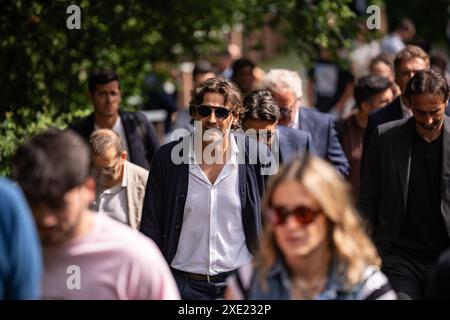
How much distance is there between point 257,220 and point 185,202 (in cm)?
43

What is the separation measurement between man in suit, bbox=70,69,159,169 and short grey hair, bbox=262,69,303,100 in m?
1.02

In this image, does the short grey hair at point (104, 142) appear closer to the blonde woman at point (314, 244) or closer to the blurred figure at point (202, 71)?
the blonde woman at point (314, 244)

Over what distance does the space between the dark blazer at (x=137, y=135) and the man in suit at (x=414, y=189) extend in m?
2.24

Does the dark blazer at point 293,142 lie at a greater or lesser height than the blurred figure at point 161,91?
lesser

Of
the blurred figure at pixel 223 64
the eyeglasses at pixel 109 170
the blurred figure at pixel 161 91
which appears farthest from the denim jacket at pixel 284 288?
the blurred figure at pixel 223 64

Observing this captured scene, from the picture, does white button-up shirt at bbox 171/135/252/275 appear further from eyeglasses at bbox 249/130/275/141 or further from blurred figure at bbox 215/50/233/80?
blurred figure at bbox 215/50/233/80

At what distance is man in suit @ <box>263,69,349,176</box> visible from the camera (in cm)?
848

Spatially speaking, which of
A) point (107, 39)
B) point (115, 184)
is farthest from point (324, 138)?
point (107, 39)

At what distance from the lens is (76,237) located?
417 cm

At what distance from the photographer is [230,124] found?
21.7 feet

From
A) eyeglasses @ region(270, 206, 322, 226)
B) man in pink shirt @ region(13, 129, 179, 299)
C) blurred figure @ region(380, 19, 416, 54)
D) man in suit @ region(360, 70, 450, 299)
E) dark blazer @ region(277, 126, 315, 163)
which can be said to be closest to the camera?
man in pink shirt @ region(13, 129, 179, 299)

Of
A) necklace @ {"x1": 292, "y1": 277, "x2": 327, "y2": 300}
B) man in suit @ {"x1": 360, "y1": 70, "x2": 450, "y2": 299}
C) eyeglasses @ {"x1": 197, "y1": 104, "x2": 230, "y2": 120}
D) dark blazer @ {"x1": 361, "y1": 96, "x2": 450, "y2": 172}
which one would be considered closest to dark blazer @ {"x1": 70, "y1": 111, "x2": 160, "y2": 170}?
dark blazer @ {"x1": 361, "y1": 96, "x2": 450, "y2": 172}

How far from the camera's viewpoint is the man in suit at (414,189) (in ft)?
22.0

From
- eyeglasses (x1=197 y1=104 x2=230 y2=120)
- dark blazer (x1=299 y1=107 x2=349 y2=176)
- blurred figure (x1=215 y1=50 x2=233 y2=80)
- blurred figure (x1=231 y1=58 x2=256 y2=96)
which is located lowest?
dark blazer (x1=299 y1=107 x2=349 y2=176)
